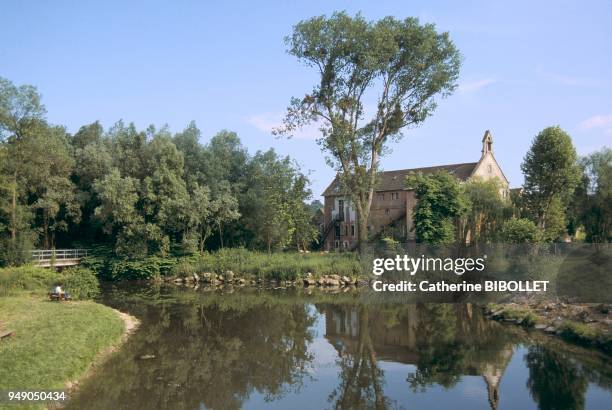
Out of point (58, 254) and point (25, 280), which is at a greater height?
point (58, 254)

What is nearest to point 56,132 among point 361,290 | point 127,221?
point 127,221

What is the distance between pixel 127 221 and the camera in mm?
34031

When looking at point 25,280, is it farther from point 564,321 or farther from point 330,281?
point 564,321

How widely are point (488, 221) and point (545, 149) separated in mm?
6581

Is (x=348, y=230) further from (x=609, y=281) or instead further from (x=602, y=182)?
(x=609, y=281)

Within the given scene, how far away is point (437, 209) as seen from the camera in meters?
32.5

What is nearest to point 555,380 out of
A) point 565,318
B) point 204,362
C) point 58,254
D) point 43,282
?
point 565,318

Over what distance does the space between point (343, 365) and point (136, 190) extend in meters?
26.0

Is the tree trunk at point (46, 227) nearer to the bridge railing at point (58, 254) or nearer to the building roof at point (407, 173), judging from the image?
the bridge railing at point (58, 254)

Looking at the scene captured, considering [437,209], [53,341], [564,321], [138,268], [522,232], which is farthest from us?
[138,268]

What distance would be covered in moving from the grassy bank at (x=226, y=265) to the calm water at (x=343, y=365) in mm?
11209

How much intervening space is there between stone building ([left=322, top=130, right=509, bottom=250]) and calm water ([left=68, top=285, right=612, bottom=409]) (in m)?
22.4

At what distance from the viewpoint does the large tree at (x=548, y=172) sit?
111 ft

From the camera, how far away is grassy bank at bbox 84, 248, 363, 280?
Answer: 32.9m
